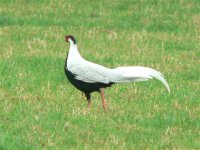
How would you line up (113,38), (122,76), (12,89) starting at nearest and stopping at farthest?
(122,76) < (12,89) < (113,38)

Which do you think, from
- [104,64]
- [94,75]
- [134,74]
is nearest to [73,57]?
[94,75]

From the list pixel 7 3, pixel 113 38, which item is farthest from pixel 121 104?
pixel 7 3

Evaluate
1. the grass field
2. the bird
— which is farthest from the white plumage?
the grass field

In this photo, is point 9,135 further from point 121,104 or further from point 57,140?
point 121,104

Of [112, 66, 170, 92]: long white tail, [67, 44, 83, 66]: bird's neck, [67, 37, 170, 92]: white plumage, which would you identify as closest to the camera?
[112, 66, 170, 92]: long white tail

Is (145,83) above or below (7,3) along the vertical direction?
below

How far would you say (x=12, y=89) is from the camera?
38.2 feet

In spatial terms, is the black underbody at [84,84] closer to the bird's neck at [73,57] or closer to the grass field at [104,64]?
the bird's neck at [73,57]

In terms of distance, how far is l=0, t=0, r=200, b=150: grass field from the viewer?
9.08 metres

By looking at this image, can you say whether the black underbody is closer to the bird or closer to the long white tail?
the bird

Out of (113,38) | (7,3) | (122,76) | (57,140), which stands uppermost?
(7,3)

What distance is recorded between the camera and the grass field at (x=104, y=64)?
9.08 meters

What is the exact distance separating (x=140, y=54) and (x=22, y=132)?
7.27 m

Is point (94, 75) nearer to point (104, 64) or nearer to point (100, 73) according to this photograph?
point (100, 73)
